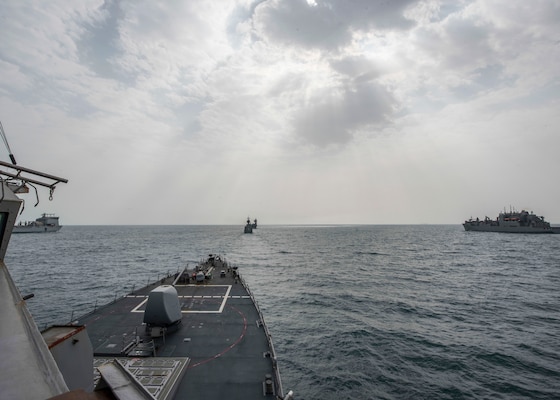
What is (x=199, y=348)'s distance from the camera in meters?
20.8

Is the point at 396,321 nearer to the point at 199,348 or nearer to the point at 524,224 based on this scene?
the point at 199,348

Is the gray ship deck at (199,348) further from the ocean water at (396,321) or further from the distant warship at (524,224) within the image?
the distant warship at (524,224)

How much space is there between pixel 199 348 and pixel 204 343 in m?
0.87

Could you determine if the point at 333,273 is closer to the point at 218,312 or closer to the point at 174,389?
the point at 218,312

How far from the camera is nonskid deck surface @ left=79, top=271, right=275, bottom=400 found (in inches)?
642

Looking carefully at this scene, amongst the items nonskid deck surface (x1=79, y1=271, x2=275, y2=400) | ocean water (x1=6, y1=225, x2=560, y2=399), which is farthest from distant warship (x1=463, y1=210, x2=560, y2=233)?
nonskid deck surface (x1=79, y1=271, x2=275, y2=400)

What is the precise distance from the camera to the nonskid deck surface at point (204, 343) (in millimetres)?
16312

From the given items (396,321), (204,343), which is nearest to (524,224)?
(396,321)

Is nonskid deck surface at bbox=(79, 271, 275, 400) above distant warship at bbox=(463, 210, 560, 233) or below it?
below

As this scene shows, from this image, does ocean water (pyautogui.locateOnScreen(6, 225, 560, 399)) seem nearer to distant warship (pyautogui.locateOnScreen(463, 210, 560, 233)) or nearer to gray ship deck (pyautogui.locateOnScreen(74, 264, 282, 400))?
gray ship deck (pyautogui.locateOnScreen(74, 264, 282, 400))

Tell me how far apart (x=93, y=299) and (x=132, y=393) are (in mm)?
54396

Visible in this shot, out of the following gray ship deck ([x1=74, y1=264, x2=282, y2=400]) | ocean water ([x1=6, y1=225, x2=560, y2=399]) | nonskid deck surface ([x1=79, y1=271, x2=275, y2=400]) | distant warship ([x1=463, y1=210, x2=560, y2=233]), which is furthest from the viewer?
distant warship ([x1=463, y1=210, x2=560, y2=233])

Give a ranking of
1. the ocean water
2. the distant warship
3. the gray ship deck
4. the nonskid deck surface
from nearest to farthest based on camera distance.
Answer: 1. the gray ship deck
2. the nonskid deck surface
3. the ocean water
4. the distant warship

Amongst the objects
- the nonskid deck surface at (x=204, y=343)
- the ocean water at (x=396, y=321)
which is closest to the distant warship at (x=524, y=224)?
the ocean water at (x=396, y=321)
